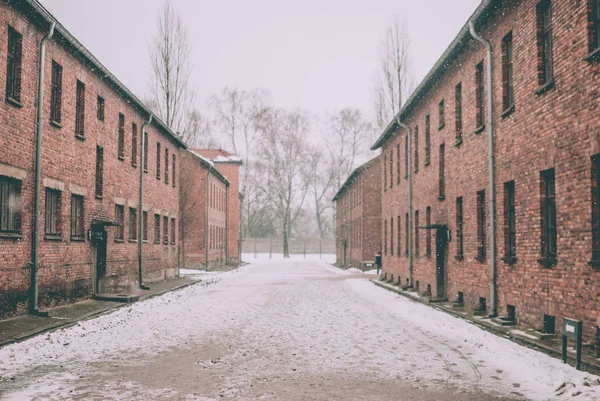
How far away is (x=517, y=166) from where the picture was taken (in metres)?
13.4

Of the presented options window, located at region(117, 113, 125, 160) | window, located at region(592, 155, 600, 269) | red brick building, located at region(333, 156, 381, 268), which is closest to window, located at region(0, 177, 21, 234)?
window, located at region(117, 113, 125, 160)

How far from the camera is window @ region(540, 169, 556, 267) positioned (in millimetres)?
11984

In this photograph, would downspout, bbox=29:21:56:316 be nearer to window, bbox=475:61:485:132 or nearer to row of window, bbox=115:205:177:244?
row of window, bbox=115:205:177:244

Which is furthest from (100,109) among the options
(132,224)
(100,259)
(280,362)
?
(280,362)

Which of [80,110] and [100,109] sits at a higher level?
[100,109]

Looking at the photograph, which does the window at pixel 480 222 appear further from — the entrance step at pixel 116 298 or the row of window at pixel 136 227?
the row of window at pixel 136 227

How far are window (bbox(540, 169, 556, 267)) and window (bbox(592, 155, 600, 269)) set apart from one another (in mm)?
1980

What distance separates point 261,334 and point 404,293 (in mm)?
11877

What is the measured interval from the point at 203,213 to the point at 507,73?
32.2 metres

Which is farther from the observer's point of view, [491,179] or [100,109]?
[100,109]

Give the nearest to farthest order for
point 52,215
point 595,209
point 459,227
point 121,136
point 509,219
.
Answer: point 595,209, point 509,219, point 52,215, point 459,227, point 121,136

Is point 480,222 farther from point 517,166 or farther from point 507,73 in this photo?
point 507,73

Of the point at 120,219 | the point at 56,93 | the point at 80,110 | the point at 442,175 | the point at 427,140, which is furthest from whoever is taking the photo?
the point at 120,219

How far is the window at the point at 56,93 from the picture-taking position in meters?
17.1
